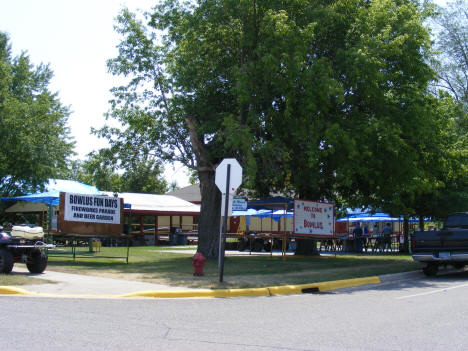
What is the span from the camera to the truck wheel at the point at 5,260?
510 inches

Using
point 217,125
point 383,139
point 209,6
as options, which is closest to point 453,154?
point 383,139

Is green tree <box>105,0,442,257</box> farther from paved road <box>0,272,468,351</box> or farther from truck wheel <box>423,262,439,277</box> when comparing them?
paved road <box>0,272,468,351</box>

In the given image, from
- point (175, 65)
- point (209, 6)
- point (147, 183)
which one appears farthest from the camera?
point (147, 183)

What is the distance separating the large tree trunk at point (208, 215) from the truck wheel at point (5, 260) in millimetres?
8365

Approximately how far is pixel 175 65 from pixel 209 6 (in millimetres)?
2910

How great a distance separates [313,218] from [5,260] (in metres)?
11.1

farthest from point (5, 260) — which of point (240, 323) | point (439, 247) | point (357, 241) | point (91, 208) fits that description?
point (357, 241)

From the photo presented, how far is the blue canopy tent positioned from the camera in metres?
25.3

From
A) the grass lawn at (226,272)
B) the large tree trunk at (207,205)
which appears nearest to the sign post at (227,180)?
the grass lawn at (226,272)

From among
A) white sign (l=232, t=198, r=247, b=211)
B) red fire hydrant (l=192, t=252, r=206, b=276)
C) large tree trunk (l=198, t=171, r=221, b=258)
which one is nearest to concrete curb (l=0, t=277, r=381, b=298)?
red fire hydrant (l=192, t=252, r=206, b=276)

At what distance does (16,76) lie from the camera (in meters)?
35.2

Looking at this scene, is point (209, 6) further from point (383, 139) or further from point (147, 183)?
point (147, 183)

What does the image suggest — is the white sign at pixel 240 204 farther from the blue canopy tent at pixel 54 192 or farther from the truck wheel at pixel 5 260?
the truck wheel at pixel 5 260

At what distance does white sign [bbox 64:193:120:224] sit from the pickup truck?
32.5 ft
